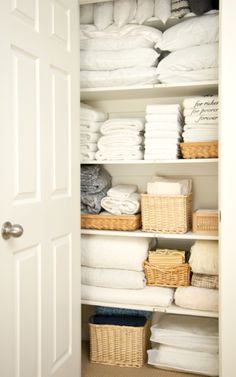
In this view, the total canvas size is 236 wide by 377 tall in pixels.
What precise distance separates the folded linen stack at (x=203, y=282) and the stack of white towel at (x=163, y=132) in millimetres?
538

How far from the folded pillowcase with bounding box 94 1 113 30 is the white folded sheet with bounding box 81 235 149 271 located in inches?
48.8

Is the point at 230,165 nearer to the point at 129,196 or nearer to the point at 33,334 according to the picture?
the point at 129,196

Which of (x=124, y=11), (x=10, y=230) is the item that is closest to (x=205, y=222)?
(x=10, y=230)

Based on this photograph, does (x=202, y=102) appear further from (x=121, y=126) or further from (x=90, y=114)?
(x=90, y=114)

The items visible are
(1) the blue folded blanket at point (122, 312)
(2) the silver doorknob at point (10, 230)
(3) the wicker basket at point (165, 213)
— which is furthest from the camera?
(1) the blue folded blanket at point (122, 312)

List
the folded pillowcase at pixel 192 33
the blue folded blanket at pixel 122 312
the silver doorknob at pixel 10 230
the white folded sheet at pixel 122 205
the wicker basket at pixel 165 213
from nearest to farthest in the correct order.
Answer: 1. the silver doorknob at pixel 10 230
2. the folded pillowcase at pixel 192 33
3. the wicker basket at pixel 165 213
4. the white folded sheet at pixel 122 205
5. the blue folded blanket at pixel 122 312

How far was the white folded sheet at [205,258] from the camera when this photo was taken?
2.27 meters

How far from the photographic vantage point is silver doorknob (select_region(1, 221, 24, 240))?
61.1 inches

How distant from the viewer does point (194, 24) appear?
7.36 feet

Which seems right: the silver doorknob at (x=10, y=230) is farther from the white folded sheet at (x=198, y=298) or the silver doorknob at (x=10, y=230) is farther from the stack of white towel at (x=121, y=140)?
the white folded sheet at (x=198, y=298)

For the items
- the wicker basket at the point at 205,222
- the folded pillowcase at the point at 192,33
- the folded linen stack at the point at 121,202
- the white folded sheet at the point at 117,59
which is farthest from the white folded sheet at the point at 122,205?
the folded pillowcase at the point at 192,33

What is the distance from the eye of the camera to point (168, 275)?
2.38 m

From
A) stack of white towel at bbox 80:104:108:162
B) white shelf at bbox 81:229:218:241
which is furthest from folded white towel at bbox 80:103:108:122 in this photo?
white shelf at bbox 81:229:218:241

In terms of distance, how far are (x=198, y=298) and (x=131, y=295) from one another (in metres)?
0.37
